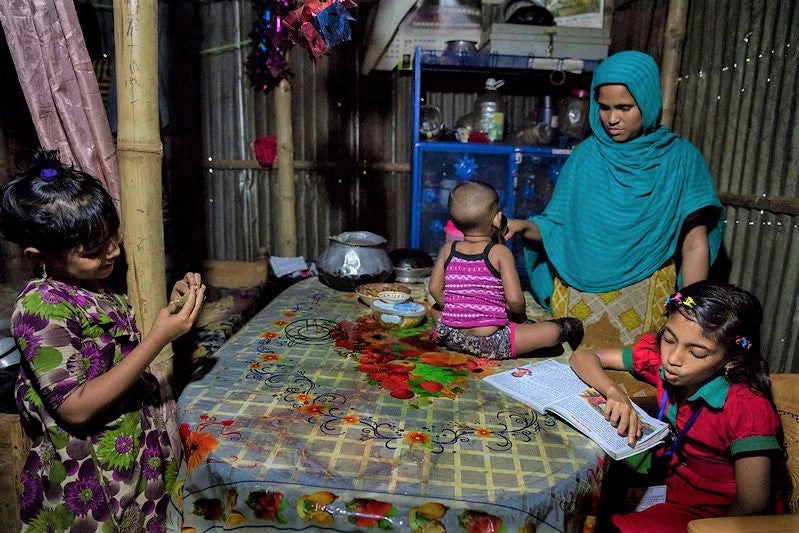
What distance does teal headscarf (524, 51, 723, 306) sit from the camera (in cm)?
249

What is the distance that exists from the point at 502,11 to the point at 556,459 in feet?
13.9

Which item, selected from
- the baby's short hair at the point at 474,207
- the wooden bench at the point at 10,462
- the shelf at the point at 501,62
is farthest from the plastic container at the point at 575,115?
the wooden bench at the point at 10,462

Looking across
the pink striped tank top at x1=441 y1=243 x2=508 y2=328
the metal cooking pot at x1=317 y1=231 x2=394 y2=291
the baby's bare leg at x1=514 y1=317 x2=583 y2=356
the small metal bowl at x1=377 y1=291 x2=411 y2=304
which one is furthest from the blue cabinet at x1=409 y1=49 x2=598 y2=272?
the baby's bare leg at x1=514 y1=317 x2=583 y2=356

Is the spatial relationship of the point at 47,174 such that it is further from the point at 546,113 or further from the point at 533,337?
the point at 546,113

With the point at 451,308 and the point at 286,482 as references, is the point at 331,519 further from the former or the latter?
the point at 451,308

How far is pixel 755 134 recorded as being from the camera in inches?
121

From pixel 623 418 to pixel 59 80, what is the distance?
1.99 m

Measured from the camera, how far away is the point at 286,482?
1255 millimetres

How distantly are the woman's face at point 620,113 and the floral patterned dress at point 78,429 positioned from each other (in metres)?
2.24

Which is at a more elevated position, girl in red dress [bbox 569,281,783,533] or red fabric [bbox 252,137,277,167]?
red fabric [bbox 252,137,277,167]

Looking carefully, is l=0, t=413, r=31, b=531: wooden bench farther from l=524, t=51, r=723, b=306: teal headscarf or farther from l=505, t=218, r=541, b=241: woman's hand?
l=524, t=51, r=723, b=306: teal headscarf

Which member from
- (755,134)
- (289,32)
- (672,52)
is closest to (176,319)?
(289,32)

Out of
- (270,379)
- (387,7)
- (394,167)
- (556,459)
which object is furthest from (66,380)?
(394,167)

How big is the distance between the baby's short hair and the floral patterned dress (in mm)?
1355
